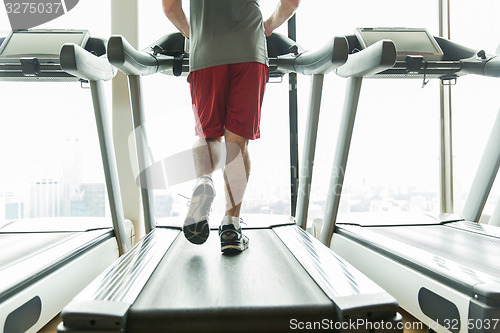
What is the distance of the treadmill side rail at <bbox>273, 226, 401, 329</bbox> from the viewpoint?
952 millimetres

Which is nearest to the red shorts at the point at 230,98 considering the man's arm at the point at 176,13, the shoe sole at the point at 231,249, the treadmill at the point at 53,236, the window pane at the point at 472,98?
the man's arm at the point at 176,13

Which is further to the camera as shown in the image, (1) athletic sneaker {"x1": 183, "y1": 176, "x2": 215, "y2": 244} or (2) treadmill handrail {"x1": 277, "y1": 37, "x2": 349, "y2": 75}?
(2) treadmill handrail {"x1": 277, "y1": 37, "x2": 349, "y2": 75}

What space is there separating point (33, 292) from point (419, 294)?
4.95 ft

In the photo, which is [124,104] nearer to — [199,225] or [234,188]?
Answer: [234,188]

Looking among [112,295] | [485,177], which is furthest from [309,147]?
[112,295]

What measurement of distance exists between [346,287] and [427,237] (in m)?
1.18

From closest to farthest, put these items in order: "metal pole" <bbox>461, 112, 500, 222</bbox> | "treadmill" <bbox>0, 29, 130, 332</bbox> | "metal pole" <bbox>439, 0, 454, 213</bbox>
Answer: "treadmill" <bbox>0, 29, 130, 332</bbox>, "metal pole" <bbox>461, 112, 500, 222</bbox>, "metal pole" <bbox>439, 0, 454, 213</bbox>

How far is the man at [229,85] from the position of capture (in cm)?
156

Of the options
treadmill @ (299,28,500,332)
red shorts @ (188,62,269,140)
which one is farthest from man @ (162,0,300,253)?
treadmill @ (299,28,500,332)

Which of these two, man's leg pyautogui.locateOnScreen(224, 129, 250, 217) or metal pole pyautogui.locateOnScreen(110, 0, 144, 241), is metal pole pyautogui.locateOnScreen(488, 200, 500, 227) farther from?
metal pole pyautogui.locateOnScreen(110, 0, 144, 241)

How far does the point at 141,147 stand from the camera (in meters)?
2.19

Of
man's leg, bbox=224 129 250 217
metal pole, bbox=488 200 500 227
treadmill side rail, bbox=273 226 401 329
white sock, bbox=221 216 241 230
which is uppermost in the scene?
man's leg, bbox=224 129 250 217

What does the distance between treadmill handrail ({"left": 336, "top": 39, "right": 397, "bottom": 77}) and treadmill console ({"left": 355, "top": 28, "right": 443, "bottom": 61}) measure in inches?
14.9

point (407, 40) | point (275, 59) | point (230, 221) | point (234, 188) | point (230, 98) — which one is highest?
point (407, 40)
